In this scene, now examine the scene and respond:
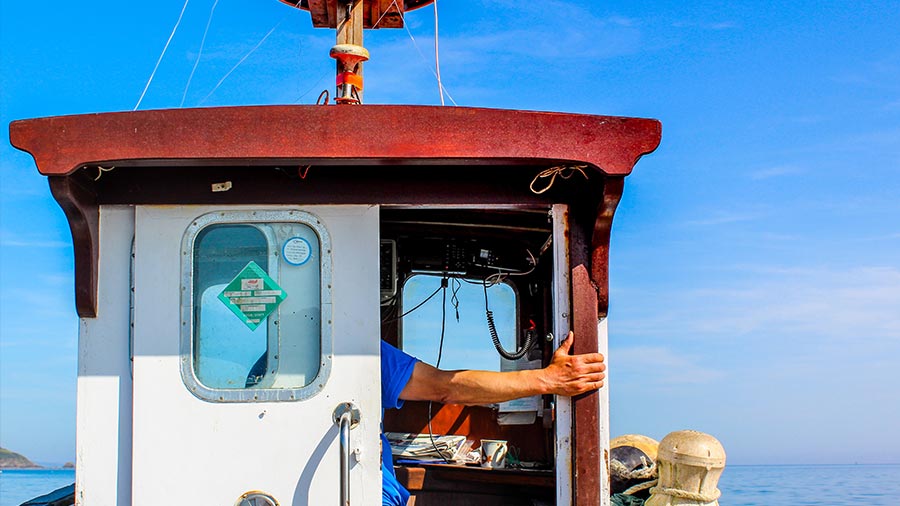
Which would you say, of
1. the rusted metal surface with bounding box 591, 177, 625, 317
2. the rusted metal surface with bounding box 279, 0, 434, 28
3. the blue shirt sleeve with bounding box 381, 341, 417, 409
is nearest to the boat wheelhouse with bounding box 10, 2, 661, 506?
the rusted metal surface with bounding box 591, 177, 625, 317

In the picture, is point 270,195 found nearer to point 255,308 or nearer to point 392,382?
point 255,308

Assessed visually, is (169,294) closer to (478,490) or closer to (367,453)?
(367,453)

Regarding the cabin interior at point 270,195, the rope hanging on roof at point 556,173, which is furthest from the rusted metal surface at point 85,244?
the rope hanging on roof at point 556,173

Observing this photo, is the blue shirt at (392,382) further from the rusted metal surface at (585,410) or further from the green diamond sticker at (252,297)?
the rusted metal surface at (585,410)

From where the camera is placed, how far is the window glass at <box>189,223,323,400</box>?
419 centimetres

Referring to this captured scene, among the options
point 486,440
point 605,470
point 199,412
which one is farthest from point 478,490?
point 199,412

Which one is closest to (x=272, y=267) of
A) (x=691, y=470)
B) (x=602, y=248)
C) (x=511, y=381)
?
(x=511, y=381)

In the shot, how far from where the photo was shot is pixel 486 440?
21.4 ft

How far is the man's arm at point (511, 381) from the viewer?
14.0ft

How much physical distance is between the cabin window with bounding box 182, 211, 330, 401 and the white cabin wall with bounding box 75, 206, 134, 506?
31 centimetres

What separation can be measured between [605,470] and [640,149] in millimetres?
1464

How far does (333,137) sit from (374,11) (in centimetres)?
303

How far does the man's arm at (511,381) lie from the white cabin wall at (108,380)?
1.28m

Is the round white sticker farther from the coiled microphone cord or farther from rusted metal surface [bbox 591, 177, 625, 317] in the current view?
the coiled microphone cord
